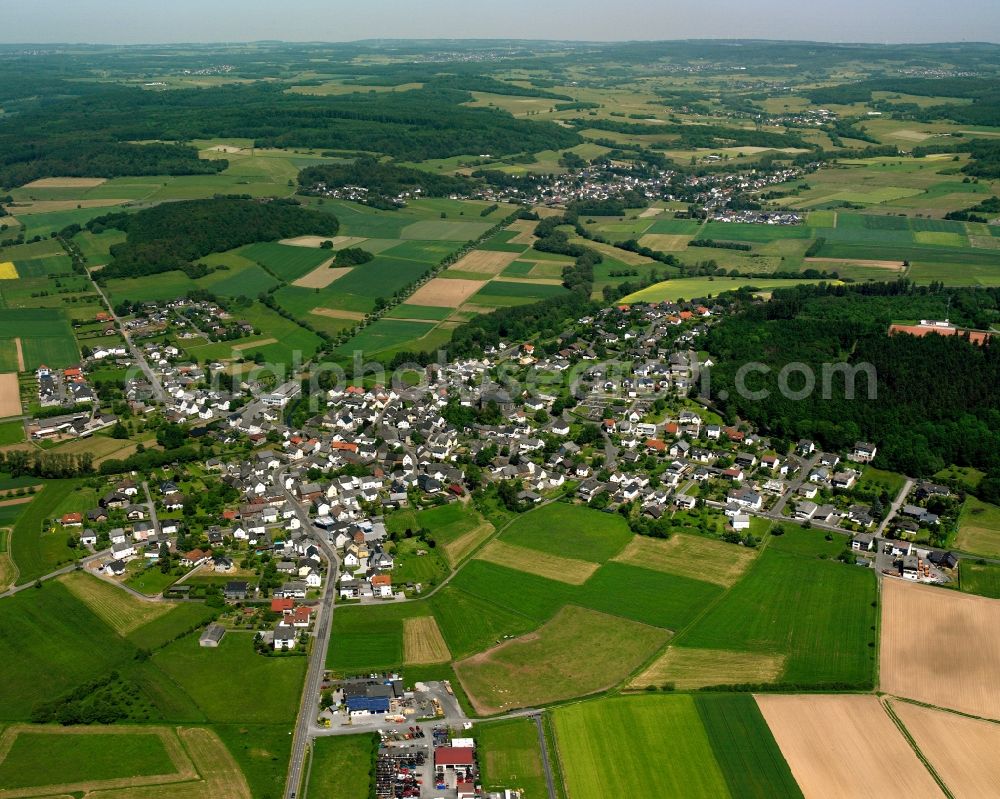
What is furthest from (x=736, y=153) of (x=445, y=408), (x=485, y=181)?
(x=445, y=408)

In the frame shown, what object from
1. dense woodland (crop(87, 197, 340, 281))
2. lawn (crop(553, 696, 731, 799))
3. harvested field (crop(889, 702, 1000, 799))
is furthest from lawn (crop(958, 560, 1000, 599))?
dense woodland (crop(87, 197, 340, 281))

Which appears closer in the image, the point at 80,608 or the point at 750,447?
the point at 80,608

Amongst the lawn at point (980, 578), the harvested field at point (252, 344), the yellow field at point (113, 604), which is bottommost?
the yellow field at point (113, 604)

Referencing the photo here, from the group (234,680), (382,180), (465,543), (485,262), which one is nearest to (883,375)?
(465,543)

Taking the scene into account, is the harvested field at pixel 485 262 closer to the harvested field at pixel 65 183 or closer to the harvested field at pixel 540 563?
the harvested field at pixel 540 563

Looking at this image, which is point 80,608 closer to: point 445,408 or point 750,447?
point 445,408

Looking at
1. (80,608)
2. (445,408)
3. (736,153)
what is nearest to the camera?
(80,608)

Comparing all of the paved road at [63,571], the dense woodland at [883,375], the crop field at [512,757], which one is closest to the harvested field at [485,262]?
the dense woodland at [883,375]

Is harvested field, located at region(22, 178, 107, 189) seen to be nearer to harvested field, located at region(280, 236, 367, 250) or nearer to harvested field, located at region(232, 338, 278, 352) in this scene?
harvested field, located at region(280, 236, 367, 250)
